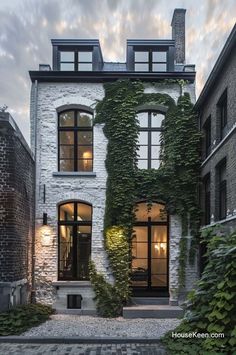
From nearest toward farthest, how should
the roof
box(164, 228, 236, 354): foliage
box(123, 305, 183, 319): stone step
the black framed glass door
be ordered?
1. box(164, 228, 236, 354): foliage
2. the roof
3. box(123, 305, 183, 319): stone step
4. the black framed glass door

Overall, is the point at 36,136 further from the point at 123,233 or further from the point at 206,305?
the point at 206,305

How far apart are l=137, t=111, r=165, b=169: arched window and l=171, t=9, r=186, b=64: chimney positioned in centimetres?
312

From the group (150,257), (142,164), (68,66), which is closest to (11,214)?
(142,164)

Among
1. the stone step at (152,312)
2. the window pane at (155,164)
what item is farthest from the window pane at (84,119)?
the stone step at (152,312)

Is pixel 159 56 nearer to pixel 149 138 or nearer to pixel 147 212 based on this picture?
pixel 149 138

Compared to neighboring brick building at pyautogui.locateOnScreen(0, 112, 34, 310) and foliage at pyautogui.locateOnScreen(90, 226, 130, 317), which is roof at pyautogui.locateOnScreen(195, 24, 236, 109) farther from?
neighboring brick building at pyautogui.locateOnScreen(0, 112, 34, 310)

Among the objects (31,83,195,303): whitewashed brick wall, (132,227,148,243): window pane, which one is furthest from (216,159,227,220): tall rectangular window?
(132,227,148,243): window pane

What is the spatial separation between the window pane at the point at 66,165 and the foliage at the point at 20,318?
466 cm

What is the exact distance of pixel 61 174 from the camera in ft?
41.1

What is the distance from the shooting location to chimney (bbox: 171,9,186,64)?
14562 millimetres

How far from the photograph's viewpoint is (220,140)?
10688mm

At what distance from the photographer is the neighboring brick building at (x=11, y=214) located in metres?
9.55

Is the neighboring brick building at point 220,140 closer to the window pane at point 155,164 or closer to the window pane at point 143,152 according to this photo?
the window pane at point 155,164

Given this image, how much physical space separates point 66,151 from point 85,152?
68 cm
